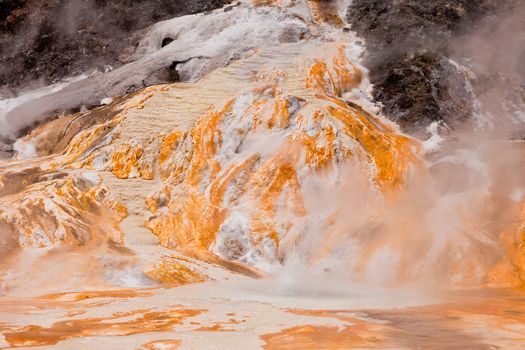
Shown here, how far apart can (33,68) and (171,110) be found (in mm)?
9528

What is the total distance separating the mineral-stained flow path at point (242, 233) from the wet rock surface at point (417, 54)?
89cm

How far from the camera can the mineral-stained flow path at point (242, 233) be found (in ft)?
19.9

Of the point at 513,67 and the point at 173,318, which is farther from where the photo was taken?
the point at 513,67

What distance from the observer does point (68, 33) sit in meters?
23.0

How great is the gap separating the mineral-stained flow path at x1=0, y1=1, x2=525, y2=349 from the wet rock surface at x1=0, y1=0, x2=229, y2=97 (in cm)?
576

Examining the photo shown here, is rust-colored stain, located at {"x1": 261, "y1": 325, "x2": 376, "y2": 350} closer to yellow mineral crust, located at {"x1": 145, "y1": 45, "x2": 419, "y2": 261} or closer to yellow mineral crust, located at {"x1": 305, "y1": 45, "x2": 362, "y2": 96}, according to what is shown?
yellow mineral crust, located at {"x1": 145, "y1": 45, "x2": 419, "y2": 261}

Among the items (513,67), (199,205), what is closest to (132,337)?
(199,205)

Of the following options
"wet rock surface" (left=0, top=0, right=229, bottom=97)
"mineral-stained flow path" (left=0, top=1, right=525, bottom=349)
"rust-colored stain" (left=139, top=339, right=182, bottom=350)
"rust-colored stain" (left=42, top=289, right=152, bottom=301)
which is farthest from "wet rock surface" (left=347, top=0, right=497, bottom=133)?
"rust-colored stain" (left=139, top=339, right=182, bottom=350)

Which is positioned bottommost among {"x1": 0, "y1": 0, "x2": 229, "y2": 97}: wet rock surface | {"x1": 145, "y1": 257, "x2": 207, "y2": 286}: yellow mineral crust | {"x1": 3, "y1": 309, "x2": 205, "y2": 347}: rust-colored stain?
{"x1": 3, "y1": 309, "x2": 205, "y2": 347}: rust-colored stain

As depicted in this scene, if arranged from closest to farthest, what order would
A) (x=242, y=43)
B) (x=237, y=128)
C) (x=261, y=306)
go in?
(x=261, y=306) → (x=237, y=128) → (x=242, y=43)

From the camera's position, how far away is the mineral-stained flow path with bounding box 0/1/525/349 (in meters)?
6.08

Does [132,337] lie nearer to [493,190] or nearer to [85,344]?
[85,344]

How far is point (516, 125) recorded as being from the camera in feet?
55.3

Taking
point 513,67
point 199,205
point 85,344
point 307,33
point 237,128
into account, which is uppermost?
point 307,33
